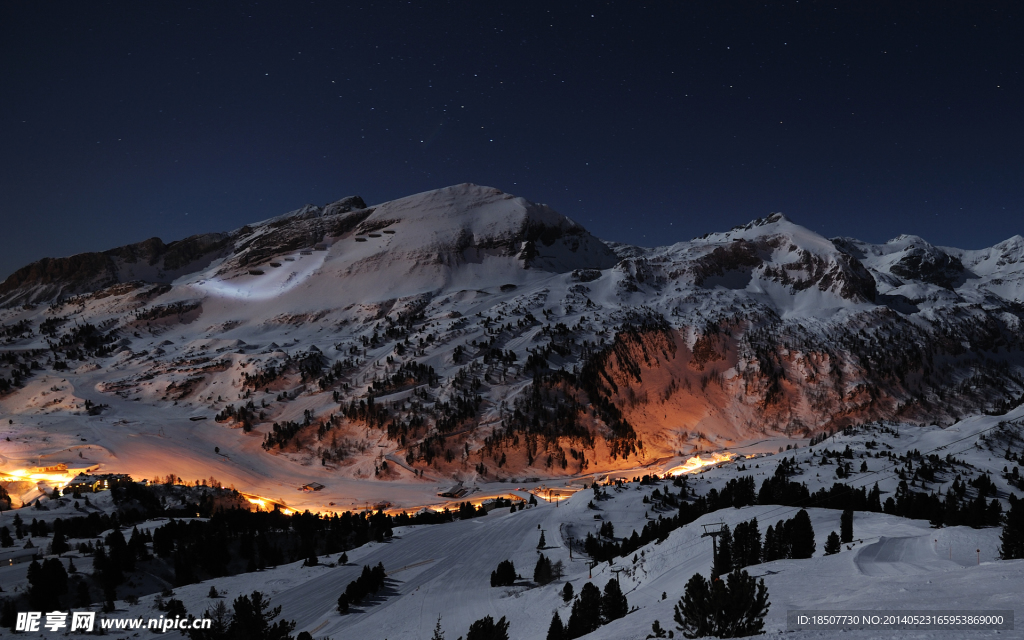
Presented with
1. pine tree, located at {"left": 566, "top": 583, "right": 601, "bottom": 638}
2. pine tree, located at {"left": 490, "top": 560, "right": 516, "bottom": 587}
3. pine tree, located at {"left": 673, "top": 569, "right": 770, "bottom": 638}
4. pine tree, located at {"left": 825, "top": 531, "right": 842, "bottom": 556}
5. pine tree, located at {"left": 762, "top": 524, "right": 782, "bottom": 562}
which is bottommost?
pine tree, located at {"left": 490, "top": 560, "right": 516, "bottom": 587}

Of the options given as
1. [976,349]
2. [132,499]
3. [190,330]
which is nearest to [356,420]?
[132,499]

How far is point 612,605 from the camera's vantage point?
31.1 meters

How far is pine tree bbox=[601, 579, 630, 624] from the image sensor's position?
100 ft

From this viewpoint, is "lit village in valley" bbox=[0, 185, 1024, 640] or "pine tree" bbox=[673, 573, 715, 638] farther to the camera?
"lit village in valley" bbox=[0, 185, 1024, 640]

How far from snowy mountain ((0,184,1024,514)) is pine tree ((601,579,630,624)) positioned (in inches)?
2198

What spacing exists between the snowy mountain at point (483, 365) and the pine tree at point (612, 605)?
5584 centimetres

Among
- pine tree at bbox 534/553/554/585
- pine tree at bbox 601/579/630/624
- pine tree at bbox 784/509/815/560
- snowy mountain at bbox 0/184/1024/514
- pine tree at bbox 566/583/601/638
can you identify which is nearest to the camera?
pine tree at bbox 566/583/601/638

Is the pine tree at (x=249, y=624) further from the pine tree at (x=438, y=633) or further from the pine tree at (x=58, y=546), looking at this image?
the pine tree at (x=58, y=546)

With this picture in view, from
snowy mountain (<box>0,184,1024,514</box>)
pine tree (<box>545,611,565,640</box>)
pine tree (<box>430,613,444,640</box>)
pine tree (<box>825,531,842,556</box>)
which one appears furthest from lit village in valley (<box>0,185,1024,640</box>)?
pine tree (<box>825,531,842,556</box>)

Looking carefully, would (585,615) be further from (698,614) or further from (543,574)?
(543,574)

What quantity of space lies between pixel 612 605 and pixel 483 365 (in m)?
85.9

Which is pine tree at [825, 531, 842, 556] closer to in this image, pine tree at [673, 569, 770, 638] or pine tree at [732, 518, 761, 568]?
pine tree at [732, 518, 761, 568]

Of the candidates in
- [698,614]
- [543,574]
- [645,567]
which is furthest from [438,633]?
[698,614]

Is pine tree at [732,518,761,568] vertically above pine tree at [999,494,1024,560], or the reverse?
pine tree at [999,494,1024,560]
